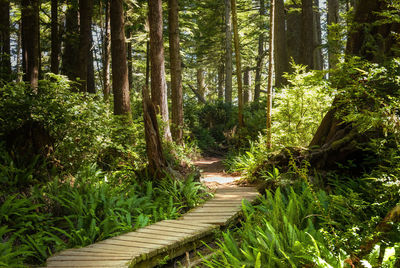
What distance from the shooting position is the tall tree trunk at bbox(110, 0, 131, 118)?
1040 centimetres

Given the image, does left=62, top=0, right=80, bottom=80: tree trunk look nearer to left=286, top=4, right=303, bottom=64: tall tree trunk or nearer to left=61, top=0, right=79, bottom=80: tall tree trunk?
left=61, top=0, right=79, bottom=80: tall tree trunk

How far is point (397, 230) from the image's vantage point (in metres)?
3.40

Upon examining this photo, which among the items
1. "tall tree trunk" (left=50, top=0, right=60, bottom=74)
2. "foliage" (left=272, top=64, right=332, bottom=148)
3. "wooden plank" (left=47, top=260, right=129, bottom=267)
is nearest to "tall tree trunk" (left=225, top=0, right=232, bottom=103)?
"tall tree trunk" (left=50, top=0, right=60, bottom=74)

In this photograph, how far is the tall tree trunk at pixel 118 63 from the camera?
1040cm

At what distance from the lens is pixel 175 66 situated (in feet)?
38.1

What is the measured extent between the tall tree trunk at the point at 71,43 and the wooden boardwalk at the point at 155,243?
1028 cm

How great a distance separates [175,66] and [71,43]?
218 inches

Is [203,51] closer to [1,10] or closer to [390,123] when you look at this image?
[1,10]

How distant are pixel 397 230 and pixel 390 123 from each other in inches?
49.1

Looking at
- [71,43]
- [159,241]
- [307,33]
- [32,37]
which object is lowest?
[159,241]

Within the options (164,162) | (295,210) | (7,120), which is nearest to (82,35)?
(7,120)

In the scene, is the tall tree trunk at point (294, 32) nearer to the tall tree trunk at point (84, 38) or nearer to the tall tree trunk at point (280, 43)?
the tall tree trunk at point (280, 43)

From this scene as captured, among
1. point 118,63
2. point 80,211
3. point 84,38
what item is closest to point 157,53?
point 118,63

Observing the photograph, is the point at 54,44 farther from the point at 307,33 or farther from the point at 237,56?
the point at 307,33
